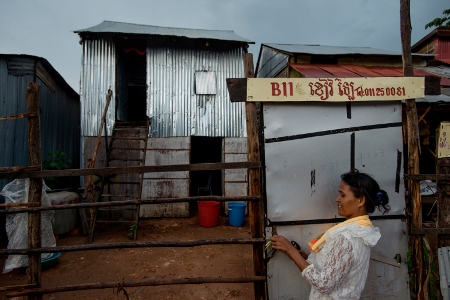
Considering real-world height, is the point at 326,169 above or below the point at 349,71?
below

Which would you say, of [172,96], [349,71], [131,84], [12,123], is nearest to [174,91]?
[172,96]

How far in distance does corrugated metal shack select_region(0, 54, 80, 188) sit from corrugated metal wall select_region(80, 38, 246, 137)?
1217mm

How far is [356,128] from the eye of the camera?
8.32 ft

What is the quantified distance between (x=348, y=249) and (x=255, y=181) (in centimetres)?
95

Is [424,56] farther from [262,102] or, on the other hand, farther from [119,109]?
[119,109]

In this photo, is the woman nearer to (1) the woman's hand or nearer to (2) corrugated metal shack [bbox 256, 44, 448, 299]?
(1) the woman's hand

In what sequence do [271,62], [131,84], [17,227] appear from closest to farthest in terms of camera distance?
[17,227]
[131,84]
[271,62]

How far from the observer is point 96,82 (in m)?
8.17

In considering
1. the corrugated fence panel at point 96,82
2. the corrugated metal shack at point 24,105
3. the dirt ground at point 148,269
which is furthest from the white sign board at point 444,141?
the corrugated metal shack at point 24,105

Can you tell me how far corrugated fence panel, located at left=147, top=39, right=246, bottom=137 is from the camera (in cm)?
844

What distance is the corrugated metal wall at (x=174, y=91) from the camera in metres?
8.15

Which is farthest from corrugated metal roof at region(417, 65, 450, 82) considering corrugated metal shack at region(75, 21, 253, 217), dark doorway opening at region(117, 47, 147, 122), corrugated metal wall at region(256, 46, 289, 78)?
dark doorway opening at region(117, 47, 147, 122)

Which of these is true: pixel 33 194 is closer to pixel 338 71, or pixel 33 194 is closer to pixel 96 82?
pixel 96 82

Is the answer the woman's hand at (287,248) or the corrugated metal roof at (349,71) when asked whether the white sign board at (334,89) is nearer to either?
the woman's hand at (287,248)
